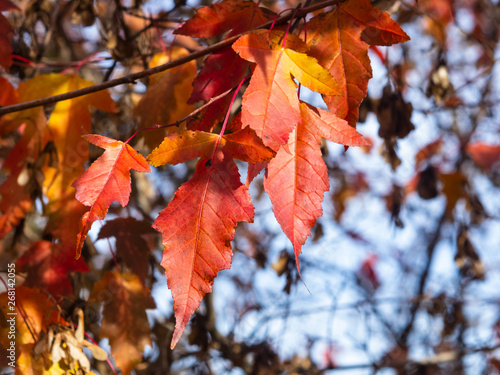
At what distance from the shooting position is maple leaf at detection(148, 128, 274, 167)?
0.67 meters

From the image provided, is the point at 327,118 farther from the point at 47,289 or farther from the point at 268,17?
the point at 47,289

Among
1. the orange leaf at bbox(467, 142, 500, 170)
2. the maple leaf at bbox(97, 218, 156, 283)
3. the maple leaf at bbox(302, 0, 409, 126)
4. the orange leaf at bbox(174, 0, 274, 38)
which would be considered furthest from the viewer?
the orange leaf at bbox(467, 142, 500, 170)

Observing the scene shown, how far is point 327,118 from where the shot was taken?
2.32ft

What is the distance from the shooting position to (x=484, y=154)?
2.92 m

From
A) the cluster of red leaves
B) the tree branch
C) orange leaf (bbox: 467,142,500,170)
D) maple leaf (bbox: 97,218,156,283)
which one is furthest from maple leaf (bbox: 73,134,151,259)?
orange leaf (bbox: 467,142,500,170)

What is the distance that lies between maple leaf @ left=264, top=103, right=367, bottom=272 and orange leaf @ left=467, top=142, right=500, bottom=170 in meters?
2.49

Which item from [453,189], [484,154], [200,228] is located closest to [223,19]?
[200,228]

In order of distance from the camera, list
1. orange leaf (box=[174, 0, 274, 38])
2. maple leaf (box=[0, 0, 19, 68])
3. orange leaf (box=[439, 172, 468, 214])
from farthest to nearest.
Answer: orange leaf (box=[439, 172, 468, 214]) → maple leaf (box=[0, 0, 19, 68]) → orange leaf (box=[174, 0, 274, 38])

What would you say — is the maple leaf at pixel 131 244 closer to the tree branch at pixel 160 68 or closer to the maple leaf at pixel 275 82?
the tree branch at pixel 160 68

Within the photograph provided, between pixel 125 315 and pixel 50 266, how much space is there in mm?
223

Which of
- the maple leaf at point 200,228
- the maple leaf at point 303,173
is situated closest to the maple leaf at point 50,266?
the maple leaf at point 200,228

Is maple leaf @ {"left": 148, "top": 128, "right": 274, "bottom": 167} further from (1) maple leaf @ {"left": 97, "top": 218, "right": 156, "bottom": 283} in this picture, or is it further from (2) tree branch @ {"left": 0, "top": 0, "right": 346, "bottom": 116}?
(1) maple leaf @ {"left": 97, "top": 218, "right": 156, "bottom": 283}

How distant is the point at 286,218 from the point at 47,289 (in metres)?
0.70

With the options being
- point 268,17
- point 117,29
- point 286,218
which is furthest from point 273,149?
point 117,29
